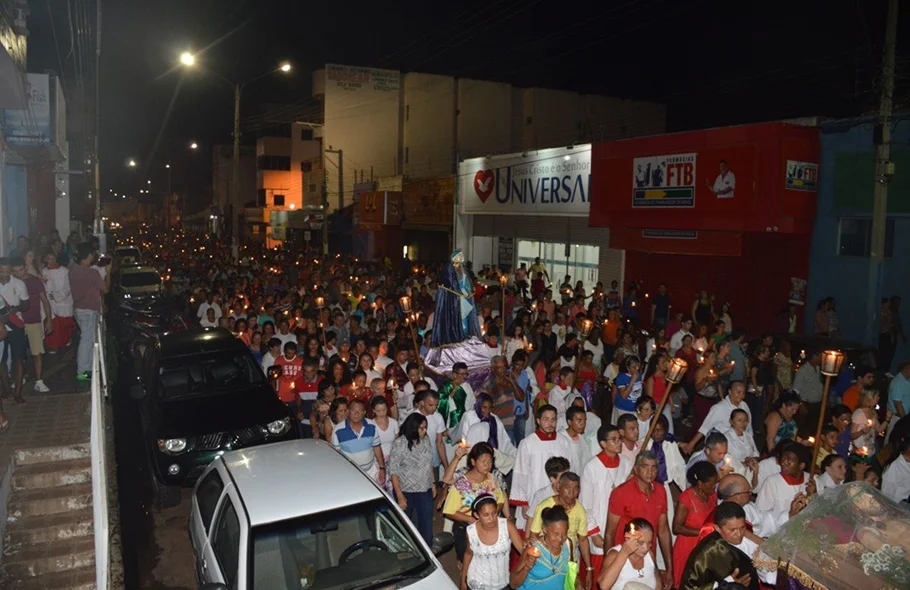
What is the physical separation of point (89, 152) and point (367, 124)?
48.9 feet

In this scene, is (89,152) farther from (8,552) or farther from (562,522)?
(562,522)

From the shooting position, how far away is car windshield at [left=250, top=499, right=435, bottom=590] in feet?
16.5

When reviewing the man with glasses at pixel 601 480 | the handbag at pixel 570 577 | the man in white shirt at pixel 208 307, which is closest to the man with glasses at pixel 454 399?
the man with glasses at pixel 601 480

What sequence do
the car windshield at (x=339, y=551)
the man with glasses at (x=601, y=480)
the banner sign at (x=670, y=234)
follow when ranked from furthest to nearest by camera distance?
the banner sign at (x=670, y=234) → the man with glasses at (x=601, y=480) → the car windshield at (x=339, y=551)

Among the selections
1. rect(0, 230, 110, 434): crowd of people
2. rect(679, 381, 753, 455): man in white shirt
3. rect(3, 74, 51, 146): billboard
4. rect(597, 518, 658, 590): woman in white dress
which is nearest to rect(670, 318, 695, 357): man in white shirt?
rect(679, 381, 753, 455): man in white shirt

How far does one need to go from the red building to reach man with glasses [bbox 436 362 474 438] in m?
10.9

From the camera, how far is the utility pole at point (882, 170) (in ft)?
42.3

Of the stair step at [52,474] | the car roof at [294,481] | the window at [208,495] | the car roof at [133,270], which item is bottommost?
the stair step at [52,474]

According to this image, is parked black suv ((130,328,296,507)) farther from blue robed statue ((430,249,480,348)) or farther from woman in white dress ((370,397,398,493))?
blue robed statue ((430,249,480,348))

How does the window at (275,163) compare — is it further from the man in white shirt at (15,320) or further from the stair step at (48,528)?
the stair step at (48,528)

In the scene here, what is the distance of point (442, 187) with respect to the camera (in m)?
30.5

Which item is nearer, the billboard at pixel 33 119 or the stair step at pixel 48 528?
the stair step at pixel 48 528

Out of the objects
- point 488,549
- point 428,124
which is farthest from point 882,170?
point 428,124

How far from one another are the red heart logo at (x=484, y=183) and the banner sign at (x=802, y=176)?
1181 centimetres
